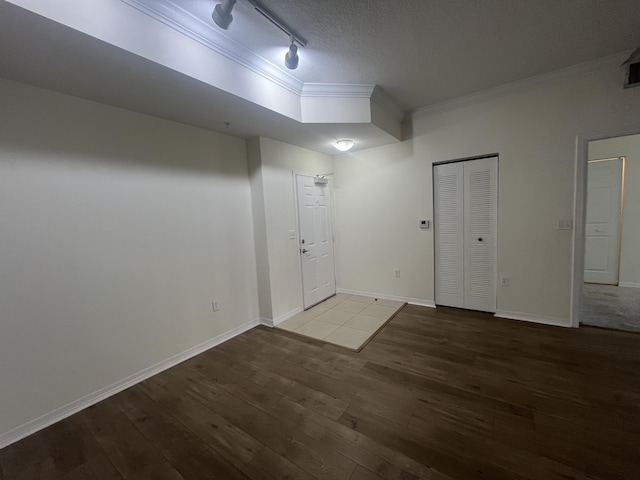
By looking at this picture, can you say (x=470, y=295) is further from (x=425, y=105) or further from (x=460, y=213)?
(x=425, y=105)

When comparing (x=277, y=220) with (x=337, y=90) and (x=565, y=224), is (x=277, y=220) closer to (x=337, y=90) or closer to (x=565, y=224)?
(x=337, y=90)

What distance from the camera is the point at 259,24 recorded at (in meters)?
1.82

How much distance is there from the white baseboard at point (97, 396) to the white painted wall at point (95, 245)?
0.13 feet

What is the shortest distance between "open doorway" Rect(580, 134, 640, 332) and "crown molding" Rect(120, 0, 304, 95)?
4.64m

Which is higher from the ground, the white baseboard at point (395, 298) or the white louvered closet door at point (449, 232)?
the white louvered closet door at point (449, 232)

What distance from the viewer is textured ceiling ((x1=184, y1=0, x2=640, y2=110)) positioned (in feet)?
5.78

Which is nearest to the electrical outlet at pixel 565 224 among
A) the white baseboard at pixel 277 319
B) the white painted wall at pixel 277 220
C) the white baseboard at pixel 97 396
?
the white painted wall at pixel 277 220

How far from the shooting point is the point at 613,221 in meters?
4.08

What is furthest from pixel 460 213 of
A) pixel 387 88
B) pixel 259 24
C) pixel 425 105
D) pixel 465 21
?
pixel 259 24

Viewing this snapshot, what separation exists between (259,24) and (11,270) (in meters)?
2.48

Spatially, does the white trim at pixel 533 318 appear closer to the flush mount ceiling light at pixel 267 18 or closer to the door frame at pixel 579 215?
the door frame at pixel 579 215

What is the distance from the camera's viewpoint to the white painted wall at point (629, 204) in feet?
12.8

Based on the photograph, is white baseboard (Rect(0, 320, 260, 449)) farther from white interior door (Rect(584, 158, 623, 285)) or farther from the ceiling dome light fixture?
white interior door (Rect(584, 158, 623, 285))

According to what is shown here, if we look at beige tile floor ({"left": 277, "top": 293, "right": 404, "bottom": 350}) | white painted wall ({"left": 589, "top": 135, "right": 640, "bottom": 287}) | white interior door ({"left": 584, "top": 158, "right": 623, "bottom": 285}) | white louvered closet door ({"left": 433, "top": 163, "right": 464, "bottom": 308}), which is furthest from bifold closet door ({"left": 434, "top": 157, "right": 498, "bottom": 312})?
white interior door ({"left": 584, "top": 158, "right": 623, "bottom": 285})
